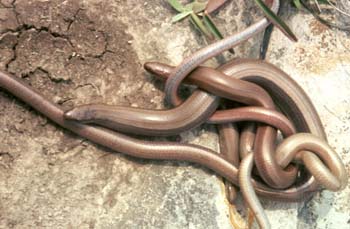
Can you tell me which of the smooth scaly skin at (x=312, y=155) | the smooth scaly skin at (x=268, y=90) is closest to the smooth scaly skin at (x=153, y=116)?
the smooth scaly skin at (x=268, y=90)

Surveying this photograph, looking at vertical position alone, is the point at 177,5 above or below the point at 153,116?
above

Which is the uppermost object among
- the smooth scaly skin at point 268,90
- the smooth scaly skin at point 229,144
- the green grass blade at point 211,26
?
the green grass blade at point 211,26

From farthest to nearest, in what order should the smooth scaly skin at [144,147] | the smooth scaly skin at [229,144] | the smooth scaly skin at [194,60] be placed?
1. the smooth scaly skin at [229,144]
2. the smooth scaly skin at [194,60]
3. the smooth scaly skin at [144,147]

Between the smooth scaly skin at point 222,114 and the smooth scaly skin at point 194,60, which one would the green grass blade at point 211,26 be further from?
the smooth scaly skin at point 222,114

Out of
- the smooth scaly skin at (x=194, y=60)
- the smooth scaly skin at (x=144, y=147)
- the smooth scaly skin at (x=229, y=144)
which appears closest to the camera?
the smooth scaly skin at (x=144, y=147)

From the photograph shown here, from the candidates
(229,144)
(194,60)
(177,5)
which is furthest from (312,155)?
(177,5)

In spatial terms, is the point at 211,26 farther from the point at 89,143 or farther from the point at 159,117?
the point at 89,143

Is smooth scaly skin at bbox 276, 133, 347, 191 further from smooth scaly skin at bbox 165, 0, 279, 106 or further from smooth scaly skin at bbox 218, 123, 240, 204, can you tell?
smooth scaly skin at bbox 165, 0, 279, 106

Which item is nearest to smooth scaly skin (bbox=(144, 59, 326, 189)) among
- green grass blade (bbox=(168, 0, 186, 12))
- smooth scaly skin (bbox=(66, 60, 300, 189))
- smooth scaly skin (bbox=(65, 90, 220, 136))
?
smooth scaly skin (bbox=(66, 60, 300, 189))
